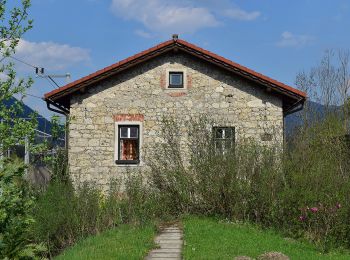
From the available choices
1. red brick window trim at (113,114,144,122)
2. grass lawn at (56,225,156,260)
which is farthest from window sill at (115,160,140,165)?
grass lawn at (56,225,156,260)

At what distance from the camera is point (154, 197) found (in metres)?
13.5

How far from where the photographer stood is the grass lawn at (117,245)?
8.98m

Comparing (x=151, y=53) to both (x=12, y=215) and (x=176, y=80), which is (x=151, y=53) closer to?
(x=176, y=80)

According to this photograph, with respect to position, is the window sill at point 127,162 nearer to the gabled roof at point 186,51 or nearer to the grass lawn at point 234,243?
the gabled roof at point 186,51

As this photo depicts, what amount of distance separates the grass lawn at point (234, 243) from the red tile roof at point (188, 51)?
6175 millimetres

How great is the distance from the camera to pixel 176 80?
17312mm

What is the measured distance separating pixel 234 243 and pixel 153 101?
797 centimetres

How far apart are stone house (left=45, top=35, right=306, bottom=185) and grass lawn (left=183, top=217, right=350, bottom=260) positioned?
5.27 meters

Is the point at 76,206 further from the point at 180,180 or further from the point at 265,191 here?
the point at 265,191

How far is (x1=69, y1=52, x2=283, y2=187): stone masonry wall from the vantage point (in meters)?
16.9

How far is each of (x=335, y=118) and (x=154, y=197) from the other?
1689 cm

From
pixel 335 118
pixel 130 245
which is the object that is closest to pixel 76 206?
pixel 130 245

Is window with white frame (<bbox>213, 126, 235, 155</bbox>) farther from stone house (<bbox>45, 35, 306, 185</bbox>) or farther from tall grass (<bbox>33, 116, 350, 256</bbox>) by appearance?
stone house (<bbox>45, 35, 306, 185</bbox>)

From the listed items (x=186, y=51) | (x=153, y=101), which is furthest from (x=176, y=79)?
(x=153, y=101)
